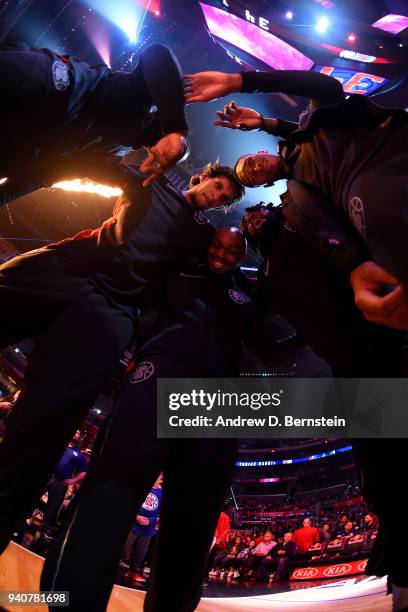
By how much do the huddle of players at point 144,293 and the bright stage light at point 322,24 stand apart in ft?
17.1

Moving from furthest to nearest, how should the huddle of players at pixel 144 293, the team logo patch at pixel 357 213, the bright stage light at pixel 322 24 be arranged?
the bright stage light at pixel 322 24, the huddle of players at pixel 144 293, the team logo patch at pixel 357 213

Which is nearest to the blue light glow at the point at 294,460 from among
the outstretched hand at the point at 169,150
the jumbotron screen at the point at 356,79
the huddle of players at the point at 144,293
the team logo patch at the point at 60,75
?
the jumbotron screen at the point at 356,79

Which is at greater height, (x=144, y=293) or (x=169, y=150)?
(x=169, y=150)

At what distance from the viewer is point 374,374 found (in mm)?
1128

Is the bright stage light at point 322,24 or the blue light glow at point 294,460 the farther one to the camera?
the blue light glow at point 294,460

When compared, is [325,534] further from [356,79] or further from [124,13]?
[124,13]

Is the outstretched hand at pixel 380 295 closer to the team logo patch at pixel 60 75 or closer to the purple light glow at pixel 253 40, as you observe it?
the team logo patch at pixel 60 75

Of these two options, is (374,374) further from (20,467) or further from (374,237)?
(20,467)

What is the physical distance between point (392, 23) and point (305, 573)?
10.7 meters

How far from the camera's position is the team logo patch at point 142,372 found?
1729 mm

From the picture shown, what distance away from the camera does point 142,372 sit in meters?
1.76

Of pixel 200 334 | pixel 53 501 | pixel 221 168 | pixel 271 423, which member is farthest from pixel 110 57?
pixel 53 501

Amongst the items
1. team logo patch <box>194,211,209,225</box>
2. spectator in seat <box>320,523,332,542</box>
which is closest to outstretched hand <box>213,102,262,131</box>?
team logo patch <box>194,211,209,225</box>

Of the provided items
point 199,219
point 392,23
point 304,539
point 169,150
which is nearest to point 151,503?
point 304,539
